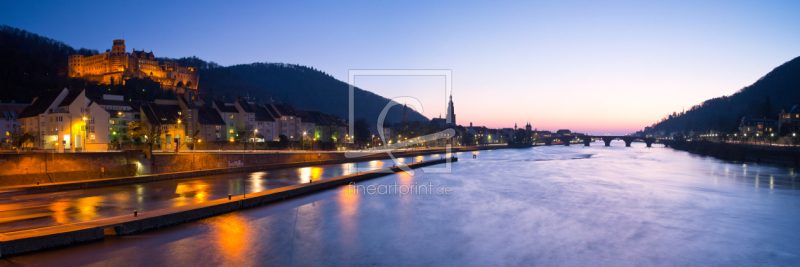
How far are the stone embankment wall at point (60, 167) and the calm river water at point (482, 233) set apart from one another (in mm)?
17120

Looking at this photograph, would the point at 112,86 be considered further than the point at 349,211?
Yes

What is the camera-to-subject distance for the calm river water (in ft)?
48.5

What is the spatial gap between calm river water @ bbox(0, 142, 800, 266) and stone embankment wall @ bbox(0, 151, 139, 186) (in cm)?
1712

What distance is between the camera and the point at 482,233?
1925 centimetres

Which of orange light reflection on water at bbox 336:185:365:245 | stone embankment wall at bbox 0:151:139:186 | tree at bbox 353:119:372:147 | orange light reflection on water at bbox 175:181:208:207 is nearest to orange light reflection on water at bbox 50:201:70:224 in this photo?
orange light reflection on water at bbox 175:181:208:207

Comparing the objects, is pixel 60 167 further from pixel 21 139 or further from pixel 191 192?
pixel 21 139

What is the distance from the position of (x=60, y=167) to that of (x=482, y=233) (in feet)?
96.3

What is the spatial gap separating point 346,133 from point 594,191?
178 feet

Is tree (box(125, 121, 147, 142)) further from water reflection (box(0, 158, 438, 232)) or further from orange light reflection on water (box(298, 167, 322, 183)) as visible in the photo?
orange light reflection on water (box(298, 167, 322, 183))

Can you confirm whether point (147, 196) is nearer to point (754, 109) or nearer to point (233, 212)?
point (233, 212)

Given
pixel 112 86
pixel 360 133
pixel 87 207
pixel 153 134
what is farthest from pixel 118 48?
pixel 87 207

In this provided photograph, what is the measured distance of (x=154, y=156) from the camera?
A: 35844 millimetres

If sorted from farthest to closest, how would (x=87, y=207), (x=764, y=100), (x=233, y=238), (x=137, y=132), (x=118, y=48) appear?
(x=764, y=100)
(x=118, y=48)
(x=137, y=132)
(x=87, y=207)
(x=233, y=238)

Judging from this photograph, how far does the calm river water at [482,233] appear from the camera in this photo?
14.8m
